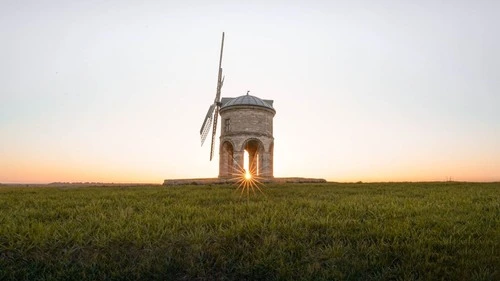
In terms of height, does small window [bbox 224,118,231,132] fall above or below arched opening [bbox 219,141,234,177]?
above

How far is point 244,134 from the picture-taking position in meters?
25.7

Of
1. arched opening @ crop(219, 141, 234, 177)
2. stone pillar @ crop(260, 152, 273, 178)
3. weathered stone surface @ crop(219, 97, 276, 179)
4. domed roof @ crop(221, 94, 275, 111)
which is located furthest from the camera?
arched opening @ crop(219, 141, 234, 177)

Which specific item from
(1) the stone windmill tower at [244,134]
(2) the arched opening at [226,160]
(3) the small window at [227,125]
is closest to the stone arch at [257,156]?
(1) the stone windmill tower at [244,134]

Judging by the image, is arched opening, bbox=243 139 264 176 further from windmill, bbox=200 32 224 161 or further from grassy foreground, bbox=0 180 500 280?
grassy foreground, bbox=0 180 500 280

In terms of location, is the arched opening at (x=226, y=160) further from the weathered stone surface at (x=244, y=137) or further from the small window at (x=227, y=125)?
the small window at (x=227, y=125)

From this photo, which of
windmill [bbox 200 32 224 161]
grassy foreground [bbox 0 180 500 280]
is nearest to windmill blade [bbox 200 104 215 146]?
windmill [bbox 200 32 224 161]

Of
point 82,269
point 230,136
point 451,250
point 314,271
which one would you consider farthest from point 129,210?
point 230,136

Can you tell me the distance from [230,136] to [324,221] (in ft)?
65.7

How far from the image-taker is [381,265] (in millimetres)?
4867

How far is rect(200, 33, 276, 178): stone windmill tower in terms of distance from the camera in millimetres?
25763

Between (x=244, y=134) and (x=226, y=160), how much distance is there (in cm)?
261

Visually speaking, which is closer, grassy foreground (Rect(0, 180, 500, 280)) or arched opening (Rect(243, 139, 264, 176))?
grassy foreground (Rect(0, 180, 500, 280))

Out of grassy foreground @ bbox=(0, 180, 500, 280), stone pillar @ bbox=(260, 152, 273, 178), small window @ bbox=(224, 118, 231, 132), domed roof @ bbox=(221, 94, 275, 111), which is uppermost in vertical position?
domed roof @ bbox=(221, 94, 275, 111)

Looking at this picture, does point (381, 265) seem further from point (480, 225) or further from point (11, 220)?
point (11, 220)
